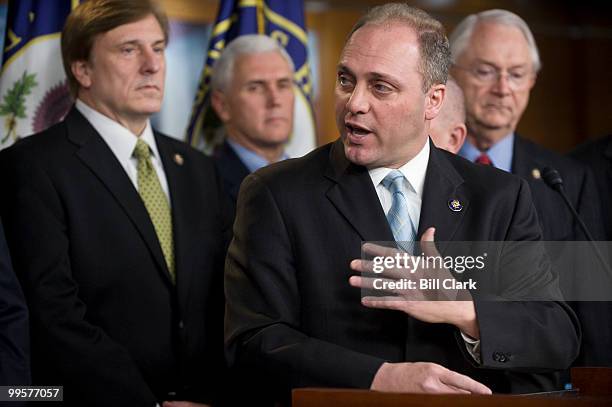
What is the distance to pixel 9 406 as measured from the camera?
8.36 feet

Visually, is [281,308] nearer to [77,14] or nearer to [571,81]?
[77,14]

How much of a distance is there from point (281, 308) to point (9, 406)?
79 centimetres

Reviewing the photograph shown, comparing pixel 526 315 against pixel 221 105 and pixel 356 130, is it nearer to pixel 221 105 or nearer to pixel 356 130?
pixel 356 130

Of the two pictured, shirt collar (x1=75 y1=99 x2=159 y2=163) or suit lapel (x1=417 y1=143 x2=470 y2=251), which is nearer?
suit lapel (x1=417 y1=143 x2=470 y2=251)

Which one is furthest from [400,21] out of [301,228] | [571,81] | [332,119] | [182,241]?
[571,81]

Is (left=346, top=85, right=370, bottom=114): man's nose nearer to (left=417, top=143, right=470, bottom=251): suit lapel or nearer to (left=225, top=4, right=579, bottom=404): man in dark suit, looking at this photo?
(left=225, top=4, right=579, bottom=404): man in dark suit

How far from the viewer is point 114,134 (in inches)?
136

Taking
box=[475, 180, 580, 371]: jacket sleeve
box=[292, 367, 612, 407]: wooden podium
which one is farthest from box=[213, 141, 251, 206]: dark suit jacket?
box=[292, 367, 612, 407]: wooden podium

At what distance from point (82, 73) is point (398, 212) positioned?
1.55m

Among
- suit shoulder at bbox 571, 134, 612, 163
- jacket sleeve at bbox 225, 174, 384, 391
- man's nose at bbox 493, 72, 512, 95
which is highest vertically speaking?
man's nose at bbox 493, 72, 512, 95

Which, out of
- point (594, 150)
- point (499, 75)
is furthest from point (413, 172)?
point (594, 150)

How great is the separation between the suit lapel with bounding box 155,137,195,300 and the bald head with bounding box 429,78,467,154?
35.7 inches

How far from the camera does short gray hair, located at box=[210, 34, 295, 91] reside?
4.31 meters

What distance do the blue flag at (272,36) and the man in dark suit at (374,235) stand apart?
1.94m
